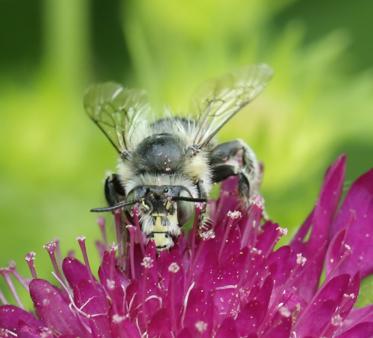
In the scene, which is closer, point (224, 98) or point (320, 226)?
point (320, 226)

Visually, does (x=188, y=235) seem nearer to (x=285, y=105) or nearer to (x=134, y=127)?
(x=134, y=127)

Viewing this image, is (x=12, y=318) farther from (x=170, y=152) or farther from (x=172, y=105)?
(x=172, y=105)

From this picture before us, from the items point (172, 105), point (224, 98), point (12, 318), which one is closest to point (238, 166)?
point (224, 98)

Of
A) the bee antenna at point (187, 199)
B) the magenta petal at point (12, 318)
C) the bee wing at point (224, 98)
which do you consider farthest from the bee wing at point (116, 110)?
the magenta petal at point (12, 318)

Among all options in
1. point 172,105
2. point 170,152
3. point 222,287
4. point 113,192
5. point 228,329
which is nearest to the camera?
point 228,329

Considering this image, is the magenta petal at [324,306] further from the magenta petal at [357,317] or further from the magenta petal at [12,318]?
the magenta petal at [12,318]

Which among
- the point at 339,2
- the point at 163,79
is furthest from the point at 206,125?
the point at 339,2
